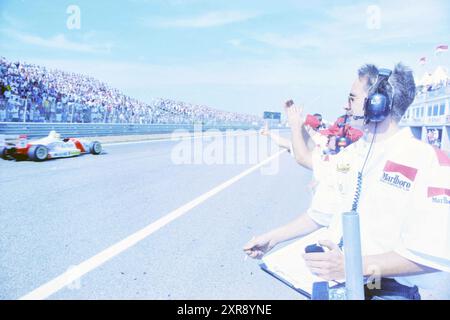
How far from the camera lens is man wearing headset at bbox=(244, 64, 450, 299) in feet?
4.17

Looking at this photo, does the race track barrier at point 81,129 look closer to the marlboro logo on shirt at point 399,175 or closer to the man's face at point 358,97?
the man's face at point 358,97

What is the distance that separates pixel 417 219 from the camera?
1.28 m

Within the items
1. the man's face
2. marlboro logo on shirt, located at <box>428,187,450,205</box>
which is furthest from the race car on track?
marlboro logo on shirt, located at <box>428,187,450,205</box>

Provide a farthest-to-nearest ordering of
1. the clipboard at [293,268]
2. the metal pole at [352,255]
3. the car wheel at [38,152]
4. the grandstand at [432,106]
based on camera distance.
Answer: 1. the car wheel at [38,152]
2. the grandstand at [432,106]
3. the clipboard at [293,268]
4. the metal pole at [352,255]

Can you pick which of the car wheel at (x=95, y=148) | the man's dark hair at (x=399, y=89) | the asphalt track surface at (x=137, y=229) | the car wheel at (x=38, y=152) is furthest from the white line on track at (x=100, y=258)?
the car wheel at (x=95, y=148)

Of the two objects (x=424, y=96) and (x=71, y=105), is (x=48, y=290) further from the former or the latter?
(x=71, y=105)

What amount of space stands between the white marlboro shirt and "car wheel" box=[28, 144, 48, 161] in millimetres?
10279

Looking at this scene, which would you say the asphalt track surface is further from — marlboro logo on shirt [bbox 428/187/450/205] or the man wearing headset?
marlboro logo on shirt [bbox 428/187/450/205]

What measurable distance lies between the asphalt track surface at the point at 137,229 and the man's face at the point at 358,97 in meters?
1.70

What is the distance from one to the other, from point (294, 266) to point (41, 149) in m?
10.2

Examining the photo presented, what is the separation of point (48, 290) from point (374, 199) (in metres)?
2.35

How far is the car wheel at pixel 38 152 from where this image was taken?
10398mm

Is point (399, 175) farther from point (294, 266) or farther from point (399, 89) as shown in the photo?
point (294, 266)
